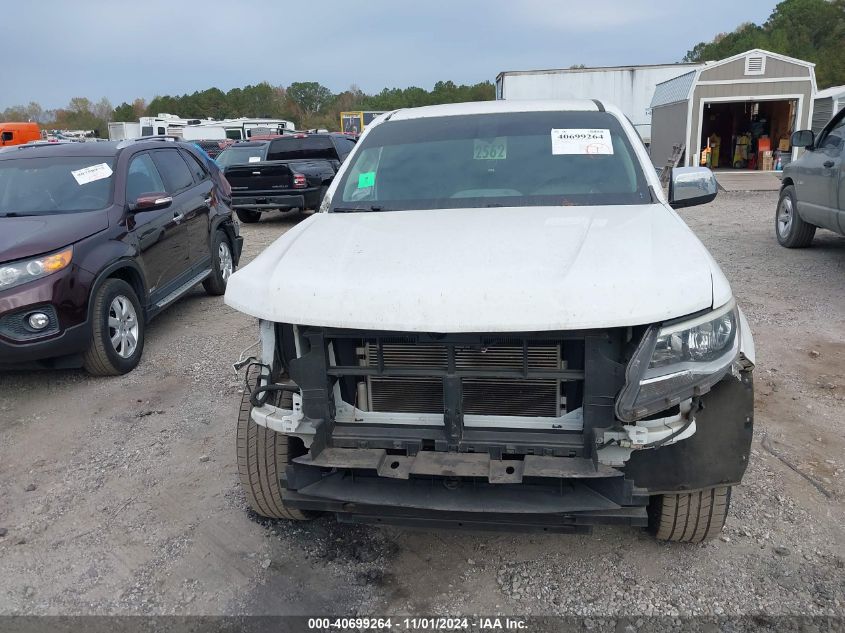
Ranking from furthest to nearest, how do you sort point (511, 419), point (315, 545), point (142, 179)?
1. point (142, 179)
2. point (315, 545)
3. point (511, 419)

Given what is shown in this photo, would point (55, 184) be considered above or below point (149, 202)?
above

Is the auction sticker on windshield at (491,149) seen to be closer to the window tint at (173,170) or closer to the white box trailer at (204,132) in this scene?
the window tint at (173,170)

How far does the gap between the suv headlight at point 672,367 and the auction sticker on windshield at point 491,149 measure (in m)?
1.74

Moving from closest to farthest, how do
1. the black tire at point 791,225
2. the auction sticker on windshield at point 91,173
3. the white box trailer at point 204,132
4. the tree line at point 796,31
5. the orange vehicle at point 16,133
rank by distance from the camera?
the auction sticker on windshield at point 91,173, the black tire at point 791,225, the orange vehicle at point 16,133, the white box trailer at point 204,132, the tree line at point 796,31

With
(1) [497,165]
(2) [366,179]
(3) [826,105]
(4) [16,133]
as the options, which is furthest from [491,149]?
(4) [16,133]

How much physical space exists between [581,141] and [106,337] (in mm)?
3725

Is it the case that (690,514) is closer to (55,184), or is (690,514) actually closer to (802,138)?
(55,184)

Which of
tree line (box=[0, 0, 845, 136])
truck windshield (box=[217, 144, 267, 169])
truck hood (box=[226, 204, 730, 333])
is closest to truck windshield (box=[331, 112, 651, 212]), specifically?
truck hood (box=[226, 204, 730, 333])

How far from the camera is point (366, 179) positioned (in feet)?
12.5

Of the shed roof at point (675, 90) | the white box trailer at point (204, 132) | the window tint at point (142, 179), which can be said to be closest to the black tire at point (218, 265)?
the window tint at point (142, 179)

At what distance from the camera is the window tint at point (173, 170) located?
21.5 feet

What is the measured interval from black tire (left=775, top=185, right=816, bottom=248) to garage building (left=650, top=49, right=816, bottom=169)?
9684 mm

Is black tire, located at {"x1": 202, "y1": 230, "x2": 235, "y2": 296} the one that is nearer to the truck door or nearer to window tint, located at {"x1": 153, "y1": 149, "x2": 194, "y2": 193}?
window tint, located at {"x1": 153, "y1": 149, "x2": 194, "y2": 193}

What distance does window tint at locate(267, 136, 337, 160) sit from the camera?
14336mm
